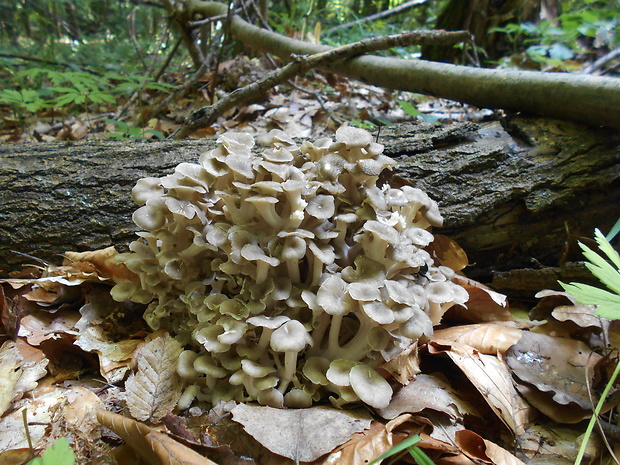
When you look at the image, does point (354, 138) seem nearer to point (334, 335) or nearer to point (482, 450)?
point (334, 335)

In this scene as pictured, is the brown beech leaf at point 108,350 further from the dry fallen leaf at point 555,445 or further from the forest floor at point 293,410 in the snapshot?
the dry fallen leaf at point 555,445

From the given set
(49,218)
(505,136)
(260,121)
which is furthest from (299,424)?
(260,121)

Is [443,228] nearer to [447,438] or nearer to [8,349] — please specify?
[447,438]

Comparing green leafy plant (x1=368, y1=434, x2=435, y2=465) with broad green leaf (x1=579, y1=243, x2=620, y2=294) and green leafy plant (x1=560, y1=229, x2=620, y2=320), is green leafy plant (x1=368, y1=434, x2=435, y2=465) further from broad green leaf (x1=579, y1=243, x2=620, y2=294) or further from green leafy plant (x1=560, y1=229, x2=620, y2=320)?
broad green leaf (x1=579, y1=243, x2=620, y2=294)

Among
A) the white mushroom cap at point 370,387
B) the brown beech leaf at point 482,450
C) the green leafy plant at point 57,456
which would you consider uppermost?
the green leafy plant at point 57,456

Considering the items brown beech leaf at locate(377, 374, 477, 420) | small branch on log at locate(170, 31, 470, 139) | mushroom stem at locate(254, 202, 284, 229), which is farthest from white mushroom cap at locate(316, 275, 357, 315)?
small branch on log at locate(170, 31, 470, 139)

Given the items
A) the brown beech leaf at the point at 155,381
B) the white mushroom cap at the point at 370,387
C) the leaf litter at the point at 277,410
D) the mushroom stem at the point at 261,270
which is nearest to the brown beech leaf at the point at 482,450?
the leaf litter at the point at 277,410
